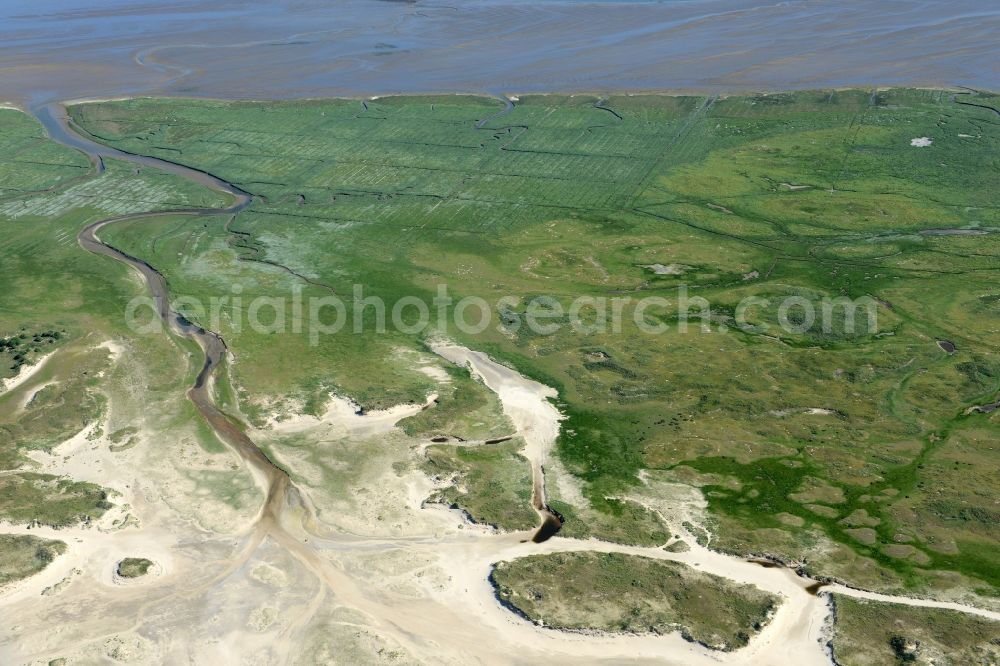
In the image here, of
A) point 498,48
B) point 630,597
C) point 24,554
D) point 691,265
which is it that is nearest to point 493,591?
point 630,597

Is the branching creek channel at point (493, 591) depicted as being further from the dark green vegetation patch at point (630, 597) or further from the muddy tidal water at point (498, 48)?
the muddy tidal water at point (498, 48)

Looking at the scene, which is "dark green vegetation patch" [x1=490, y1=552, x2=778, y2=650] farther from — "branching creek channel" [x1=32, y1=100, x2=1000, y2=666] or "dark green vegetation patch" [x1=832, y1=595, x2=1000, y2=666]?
"dark green vegetation patch" [x1=832, y1=595, x2=1000, y2=666]

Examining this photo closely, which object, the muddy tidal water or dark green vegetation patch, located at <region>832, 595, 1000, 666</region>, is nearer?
dark green vegetation patch, located at <region>832, 595, 1000, 666</region>

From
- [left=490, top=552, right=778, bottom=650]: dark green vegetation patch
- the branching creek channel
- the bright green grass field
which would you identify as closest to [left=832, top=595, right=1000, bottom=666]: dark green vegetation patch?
the branching creek channel

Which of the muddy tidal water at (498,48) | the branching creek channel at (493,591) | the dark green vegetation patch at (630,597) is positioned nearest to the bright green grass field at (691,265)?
the branching creek channel at (493,591)

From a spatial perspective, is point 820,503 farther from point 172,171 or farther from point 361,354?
point 172,171

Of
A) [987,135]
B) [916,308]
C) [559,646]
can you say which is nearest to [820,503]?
[559,646]

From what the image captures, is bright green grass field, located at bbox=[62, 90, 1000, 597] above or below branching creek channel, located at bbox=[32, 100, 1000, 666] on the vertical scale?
above
